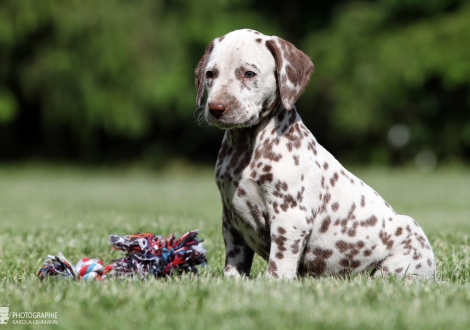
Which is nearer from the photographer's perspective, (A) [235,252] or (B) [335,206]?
(B) [335,206]

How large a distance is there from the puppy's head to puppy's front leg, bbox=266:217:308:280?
707 mm

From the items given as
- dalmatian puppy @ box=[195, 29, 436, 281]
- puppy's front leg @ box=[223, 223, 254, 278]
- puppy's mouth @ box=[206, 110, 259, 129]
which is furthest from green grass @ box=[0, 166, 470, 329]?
puppy's mouth @ box=[206, 110, 259, 129]

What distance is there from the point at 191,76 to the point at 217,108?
2178 centimetres

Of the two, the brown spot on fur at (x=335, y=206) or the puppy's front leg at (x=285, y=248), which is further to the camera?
the brown spot on fur at (x=335, y=206)

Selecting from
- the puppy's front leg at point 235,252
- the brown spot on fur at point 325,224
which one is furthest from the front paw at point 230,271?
the brown spot on fur at point 325,224

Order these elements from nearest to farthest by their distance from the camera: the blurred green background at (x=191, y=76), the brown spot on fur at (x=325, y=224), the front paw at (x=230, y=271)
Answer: the brown spot on fur at (x=325, y=224), the front paw at (x=230, y=271), the blurred green background at (x=191, y=76)

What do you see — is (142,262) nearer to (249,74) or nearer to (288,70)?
(249,74)

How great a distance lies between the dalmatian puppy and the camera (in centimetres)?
448

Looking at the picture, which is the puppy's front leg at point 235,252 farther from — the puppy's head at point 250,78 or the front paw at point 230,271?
the puppy's head at point 250,78

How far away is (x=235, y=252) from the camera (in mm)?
4875

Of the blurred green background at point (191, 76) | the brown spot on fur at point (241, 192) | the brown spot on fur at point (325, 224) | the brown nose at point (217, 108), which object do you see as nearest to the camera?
the brown nose at point (217, 108)

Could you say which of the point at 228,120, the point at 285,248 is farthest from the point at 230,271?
the point at 228,120

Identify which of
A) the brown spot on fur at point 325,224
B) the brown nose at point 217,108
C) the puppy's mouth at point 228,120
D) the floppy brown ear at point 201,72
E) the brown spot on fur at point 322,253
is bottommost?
the brown spot on fur at point 322,253

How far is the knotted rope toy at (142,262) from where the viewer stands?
189 inches
